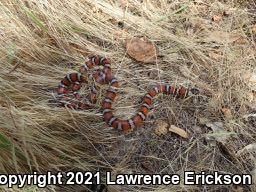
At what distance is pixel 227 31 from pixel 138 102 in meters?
1.42

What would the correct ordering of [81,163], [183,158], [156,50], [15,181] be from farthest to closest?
1. [156,50]
2. [183,158]
3. [81,163]
4. [15,181]

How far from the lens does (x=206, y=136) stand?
12.8 feet

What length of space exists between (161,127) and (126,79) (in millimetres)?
688

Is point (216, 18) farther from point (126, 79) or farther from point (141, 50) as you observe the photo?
point (126, 79)

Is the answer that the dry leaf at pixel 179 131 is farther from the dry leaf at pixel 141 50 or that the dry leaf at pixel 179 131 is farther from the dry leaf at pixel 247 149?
the dry leaf at pixel 141 50

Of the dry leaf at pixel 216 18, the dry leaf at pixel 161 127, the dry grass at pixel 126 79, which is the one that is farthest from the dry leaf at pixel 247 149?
the dry leaf at pixel 216 18

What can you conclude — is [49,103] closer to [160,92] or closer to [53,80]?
[53,80]

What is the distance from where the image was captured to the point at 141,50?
4488 mm

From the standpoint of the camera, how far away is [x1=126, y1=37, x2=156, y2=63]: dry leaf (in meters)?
4.45

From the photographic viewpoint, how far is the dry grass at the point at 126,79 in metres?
3.47

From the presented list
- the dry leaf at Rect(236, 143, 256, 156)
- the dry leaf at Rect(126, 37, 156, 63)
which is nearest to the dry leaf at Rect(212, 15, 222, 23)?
the dry leaf at Rect(126, 37, 156, 63)

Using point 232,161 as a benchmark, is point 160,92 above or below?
above

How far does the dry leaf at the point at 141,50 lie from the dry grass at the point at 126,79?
70 millimetres

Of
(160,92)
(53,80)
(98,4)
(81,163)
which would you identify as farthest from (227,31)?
(81,163)
